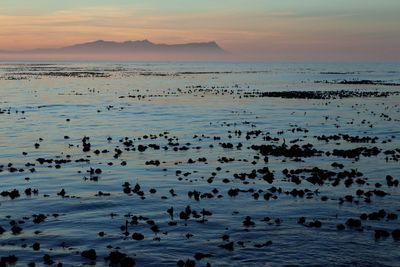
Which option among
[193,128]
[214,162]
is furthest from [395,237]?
[193,128]

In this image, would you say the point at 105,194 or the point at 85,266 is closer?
the point at 85,266

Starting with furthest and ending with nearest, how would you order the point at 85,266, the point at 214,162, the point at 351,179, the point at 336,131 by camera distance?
the point at 336,131
the point at 214,162
the point at 351,179
the point at 85,266

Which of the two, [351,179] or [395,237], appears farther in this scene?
[351,179]

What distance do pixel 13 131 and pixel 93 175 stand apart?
73.2ft

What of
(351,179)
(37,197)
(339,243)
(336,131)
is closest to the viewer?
(339,243)

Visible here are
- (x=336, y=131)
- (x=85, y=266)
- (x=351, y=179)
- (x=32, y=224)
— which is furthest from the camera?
(x=336, y=131)

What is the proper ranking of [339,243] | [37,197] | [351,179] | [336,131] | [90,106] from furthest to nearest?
[90,106] < [336,131] < [351,179] < [37,197] < [339,243]

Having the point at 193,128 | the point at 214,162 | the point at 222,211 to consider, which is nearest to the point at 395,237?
the point at 222,211

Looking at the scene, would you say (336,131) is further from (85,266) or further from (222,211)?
(85,266)

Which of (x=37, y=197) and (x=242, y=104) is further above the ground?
(x=242, y=104)

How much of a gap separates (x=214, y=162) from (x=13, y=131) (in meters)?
24.0

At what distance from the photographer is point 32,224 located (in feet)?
69.1

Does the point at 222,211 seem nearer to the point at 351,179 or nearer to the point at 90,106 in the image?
the point at 351,179

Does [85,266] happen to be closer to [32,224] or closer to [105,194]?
[32,224]
